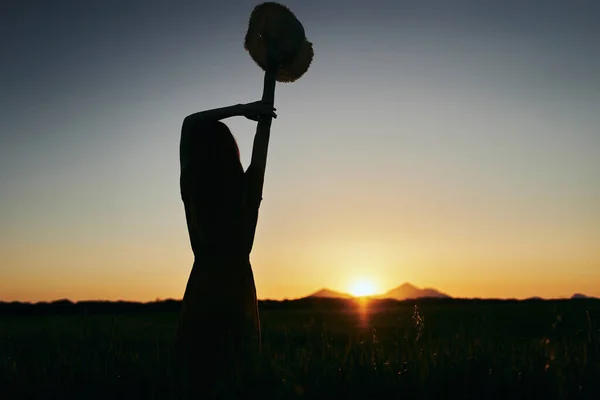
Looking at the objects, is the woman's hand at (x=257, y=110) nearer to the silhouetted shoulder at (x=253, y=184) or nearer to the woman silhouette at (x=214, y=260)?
the woman silhouette at (x=214, y=260)

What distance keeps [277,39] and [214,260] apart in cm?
178

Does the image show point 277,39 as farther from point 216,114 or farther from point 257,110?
point 216,114

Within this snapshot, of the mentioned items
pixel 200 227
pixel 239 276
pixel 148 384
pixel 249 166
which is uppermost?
pixel 249 166

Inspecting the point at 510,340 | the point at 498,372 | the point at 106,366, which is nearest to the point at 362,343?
the point at 498,372

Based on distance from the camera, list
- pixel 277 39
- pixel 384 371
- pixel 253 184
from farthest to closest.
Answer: pixel 277 39 → pixel 253 184 → pixel 384 371

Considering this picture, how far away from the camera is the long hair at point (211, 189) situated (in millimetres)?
4121

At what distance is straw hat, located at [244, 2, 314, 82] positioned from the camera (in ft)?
15.3

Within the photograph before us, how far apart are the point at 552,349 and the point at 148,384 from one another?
117 inches

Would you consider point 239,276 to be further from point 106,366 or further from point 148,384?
point 106,366

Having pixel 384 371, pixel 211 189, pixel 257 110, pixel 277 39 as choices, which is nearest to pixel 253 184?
pixel 211 189

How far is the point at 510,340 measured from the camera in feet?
16.6

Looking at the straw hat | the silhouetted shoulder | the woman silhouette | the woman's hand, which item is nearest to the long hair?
the woman silhouette

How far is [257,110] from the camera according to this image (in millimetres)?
4125

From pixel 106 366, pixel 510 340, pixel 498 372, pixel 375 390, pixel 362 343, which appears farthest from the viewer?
pixel 510 340
